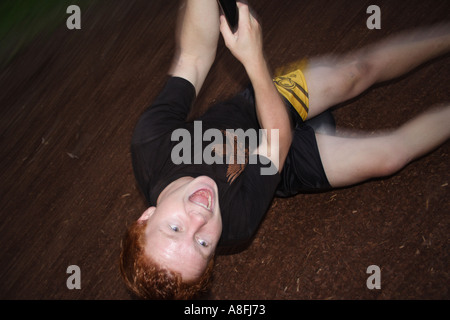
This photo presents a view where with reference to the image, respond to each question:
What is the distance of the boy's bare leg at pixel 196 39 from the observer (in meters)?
1.16

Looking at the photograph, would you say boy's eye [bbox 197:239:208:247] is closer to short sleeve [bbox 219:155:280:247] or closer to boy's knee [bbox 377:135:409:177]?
short sleeve [bbox 219:155:280:247]

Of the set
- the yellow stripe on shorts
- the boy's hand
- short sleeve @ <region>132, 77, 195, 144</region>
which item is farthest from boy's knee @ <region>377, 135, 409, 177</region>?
short sleeve @ <region>132, 77, 195, 144</region>

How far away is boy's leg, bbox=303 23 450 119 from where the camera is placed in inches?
52.0

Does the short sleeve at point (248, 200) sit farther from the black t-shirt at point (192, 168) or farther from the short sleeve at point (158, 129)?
the short sleeve at point (158, 129)

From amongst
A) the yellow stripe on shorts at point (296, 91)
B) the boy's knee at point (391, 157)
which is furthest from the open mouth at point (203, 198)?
the boy's knee at point (391, 157)

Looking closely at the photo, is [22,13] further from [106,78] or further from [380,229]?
[380,229]

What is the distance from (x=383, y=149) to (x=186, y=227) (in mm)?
706

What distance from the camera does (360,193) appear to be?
56.5 inches

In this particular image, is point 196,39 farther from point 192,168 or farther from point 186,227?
point 186,227

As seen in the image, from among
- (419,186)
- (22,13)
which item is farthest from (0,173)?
(419,186)

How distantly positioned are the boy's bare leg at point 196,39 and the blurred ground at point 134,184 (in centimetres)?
45

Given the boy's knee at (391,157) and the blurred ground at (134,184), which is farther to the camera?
the blurred ground at (134,184)
